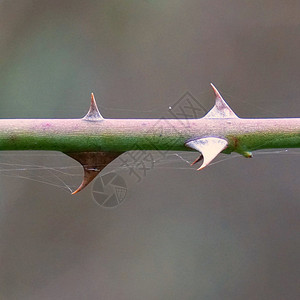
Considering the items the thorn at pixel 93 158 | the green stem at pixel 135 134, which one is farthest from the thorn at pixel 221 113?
the thorn at pixel 93 158

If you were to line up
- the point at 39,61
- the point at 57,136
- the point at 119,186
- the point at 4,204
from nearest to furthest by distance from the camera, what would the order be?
the point at 57,136 → the point at 119,186 → the point at 4,204 → the point at 39,61

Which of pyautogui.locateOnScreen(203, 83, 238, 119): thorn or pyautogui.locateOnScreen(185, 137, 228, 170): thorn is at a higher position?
pyautogui.locateOnScreen(203, 83, 238, 119): thorn

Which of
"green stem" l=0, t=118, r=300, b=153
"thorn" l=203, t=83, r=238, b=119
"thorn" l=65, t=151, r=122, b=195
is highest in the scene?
"thorn" l=203, t=83, r=238, b=119

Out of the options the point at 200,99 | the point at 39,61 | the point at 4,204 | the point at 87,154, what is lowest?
the point at 87,154

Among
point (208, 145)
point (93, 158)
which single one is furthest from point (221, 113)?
point (93, 158)

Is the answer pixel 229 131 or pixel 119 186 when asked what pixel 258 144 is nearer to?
pixel 229 131

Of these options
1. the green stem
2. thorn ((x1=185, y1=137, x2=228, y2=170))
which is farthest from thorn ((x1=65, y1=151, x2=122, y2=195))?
thorn ((x1=185, y1=137, x2=228, y2=170))

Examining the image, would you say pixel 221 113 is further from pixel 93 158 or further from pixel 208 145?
pixel 93 158

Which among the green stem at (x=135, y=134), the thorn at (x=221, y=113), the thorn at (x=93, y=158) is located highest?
the thorn at (x=221, y=113)

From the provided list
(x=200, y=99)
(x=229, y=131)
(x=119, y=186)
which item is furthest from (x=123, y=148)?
(x=200, y=99)

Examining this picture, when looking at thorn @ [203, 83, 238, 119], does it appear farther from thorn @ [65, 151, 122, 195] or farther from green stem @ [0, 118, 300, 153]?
thorn @ [65, 151, 122, 195]

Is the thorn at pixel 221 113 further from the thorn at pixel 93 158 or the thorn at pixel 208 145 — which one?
the thorn at pixel 93 158
